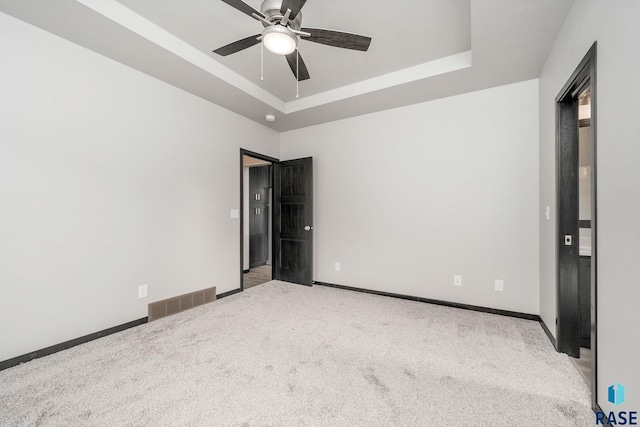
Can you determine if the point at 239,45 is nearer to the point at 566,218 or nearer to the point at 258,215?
the point at 566,218

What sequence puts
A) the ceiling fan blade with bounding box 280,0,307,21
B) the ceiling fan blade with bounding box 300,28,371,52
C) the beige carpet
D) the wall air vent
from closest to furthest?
1. the beige carpet
2. the ceiling fan blade with bounding box 280,0,307,21
3. the ceiling fan blade with bounding box 300,28,371,52
4. the wall air vent

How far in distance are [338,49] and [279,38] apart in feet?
3.45

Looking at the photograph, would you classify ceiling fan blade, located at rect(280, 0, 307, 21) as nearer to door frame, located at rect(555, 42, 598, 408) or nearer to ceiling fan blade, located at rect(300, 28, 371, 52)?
ceiling fan blade, located at rect(300, 28, 371, 52)

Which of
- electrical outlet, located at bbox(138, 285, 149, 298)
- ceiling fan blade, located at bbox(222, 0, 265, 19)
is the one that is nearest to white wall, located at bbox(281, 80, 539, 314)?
→ electrical outlet, located at bbox(138, 285, 149, 298)

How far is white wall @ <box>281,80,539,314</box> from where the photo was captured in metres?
2.97

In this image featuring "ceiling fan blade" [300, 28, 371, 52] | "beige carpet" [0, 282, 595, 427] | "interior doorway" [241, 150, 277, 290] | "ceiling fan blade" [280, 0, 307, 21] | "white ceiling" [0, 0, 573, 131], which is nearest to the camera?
"beige carpet" [0, 282, 595, 427]

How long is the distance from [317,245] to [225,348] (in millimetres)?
2379

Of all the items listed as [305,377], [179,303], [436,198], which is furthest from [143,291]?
[436,198]

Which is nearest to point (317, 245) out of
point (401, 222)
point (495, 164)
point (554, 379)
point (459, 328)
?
point (401, 222)

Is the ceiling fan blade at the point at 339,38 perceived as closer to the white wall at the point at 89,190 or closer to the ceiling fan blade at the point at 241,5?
the ceiling fan blade at the point at 241,5

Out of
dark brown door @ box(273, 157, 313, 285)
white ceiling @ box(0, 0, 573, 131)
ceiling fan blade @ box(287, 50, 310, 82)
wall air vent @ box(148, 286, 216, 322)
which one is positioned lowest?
wall air vent @ box(148, 286, 216, 322)

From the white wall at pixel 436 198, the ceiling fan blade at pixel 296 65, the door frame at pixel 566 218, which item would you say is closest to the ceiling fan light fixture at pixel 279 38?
the ceiling fan blade at pixel 296 65
